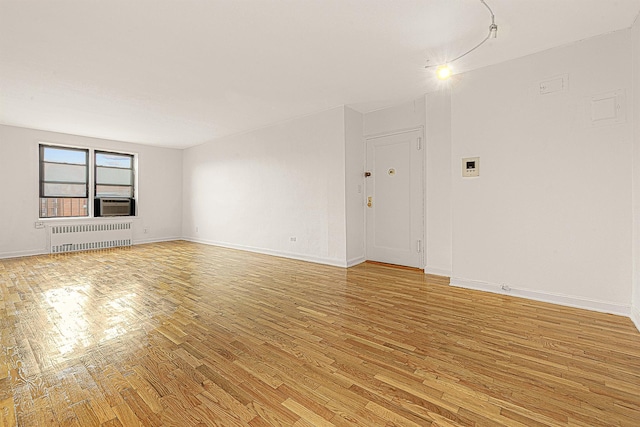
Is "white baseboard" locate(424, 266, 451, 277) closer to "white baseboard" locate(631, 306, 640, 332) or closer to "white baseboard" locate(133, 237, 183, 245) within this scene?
"white baseboard" locate(631, 306, 640, 332)

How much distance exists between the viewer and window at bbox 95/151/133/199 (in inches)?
288

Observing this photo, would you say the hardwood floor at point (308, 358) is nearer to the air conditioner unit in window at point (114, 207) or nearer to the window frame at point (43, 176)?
the window frame at point (43, 176)

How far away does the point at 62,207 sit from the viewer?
672cm

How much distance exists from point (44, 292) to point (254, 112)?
4074mm

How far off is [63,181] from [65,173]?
0.21 metres

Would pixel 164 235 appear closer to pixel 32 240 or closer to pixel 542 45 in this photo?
pixel 32 240

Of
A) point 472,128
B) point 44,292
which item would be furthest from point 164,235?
point 472,128

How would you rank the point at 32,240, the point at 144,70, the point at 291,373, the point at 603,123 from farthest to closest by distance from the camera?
the point at 32,240
the point at 144,70
the point at 603,123
the point at 291,373

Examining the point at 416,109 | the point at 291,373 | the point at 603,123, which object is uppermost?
the point at 416,109

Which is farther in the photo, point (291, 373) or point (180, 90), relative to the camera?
point (180, 90)

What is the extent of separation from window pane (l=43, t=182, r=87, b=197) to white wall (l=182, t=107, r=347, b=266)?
8.60 ft

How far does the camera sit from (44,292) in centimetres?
355

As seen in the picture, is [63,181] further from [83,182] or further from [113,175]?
[113,175]

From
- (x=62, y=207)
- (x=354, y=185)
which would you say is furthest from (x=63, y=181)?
(x=354, y=185)
